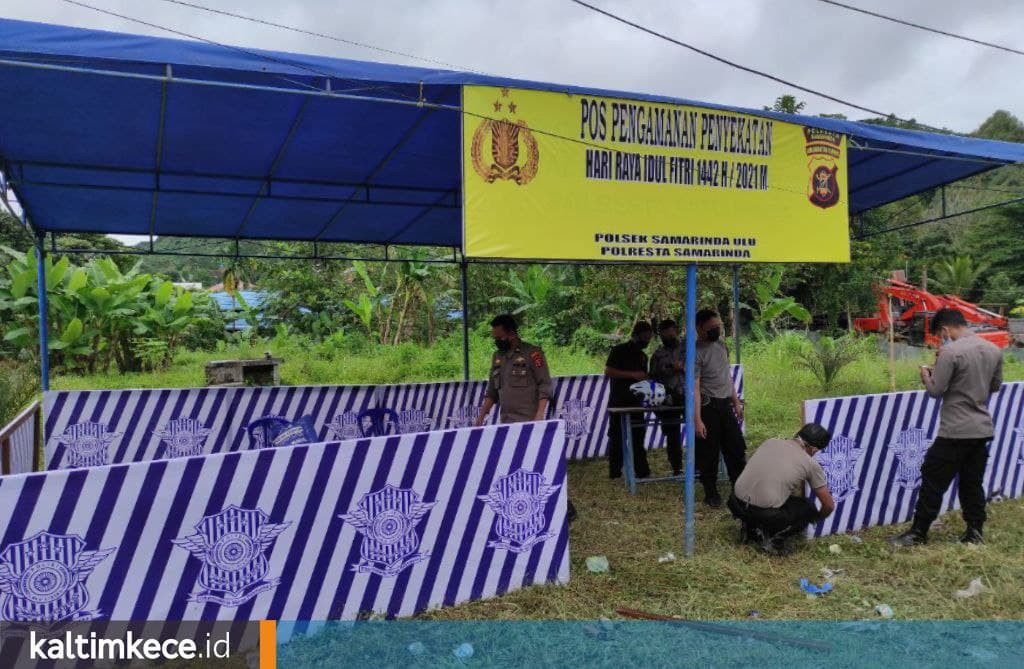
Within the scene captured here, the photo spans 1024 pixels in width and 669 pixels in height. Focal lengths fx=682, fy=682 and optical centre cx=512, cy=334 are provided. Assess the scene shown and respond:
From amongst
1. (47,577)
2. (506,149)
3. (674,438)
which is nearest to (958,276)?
(674,438)

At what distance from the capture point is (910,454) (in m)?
5.67

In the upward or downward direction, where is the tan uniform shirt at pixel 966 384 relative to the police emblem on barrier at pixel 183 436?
upward

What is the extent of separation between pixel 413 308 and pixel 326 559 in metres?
17.6

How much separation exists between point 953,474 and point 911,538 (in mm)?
566

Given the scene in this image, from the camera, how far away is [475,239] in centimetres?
423

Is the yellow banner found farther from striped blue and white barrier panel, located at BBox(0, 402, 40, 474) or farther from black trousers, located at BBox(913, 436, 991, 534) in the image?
striped blue and white barrier panel, located at BBox(0, 402, 40, 474)

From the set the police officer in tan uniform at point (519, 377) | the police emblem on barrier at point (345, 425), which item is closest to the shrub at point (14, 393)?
the police emblem on barrier at point (345, 425)

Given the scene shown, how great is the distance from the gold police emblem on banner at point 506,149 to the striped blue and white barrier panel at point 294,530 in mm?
1594

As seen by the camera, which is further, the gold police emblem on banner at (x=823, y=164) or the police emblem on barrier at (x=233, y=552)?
the gold police emblem on banner at (x=823, y=164)

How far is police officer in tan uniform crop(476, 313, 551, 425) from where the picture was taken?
5.60 m

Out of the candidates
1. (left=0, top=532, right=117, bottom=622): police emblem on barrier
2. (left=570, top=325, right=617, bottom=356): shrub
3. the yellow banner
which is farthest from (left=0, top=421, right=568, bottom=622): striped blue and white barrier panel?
(left=570, top=325, right=617, bottom=356): shrub

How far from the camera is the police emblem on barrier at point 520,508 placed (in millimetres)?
4191

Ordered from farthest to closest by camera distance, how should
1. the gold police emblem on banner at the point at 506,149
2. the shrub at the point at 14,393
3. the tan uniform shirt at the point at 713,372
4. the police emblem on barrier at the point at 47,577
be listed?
the shrub at the point at 14,393 → the tan uniform shirt at the point at 713,372 → the gold police emblem on banner at the point at 506,149 → the police emblem on barrier at the point at 47,577

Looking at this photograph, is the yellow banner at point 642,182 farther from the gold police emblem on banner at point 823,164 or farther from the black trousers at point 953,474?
the black trousers at point 953,474
